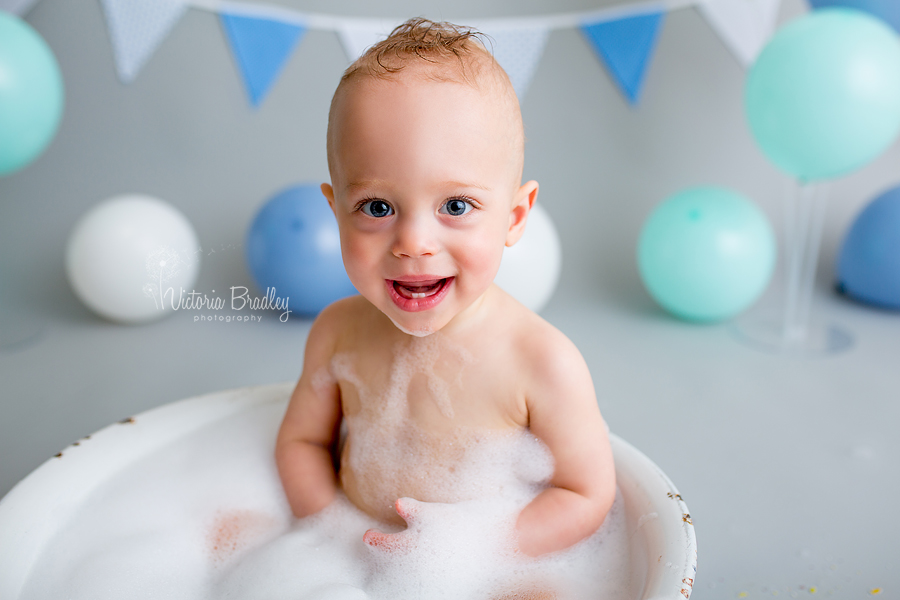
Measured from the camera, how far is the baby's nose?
0.77 m

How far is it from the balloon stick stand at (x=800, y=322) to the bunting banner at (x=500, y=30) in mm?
642

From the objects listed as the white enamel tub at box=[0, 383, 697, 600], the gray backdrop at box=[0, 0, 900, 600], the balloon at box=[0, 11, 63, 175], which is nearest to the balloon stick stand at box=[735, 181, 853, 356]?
the gray backdrop at box=[0, 0, 900, 600]

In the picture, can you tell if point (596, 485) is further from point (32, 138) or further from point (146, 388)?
point (32, 138)

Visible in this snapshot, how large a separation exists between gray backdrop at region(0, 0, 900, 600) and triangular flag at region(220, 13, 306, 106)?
89 millimetres

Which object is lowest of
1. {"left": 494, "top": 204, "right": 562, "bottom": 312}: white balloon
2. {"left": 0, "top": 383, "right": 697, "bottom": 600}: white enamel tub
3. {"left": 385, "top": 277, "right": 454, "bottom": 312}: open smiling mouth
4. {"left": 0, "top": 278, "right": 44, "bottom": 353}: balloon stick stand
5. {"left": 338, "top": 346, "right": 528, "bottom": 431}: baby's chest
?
{"left": 0, "top": 278, "right": 44, "bottom": 353}: balloon stick stand

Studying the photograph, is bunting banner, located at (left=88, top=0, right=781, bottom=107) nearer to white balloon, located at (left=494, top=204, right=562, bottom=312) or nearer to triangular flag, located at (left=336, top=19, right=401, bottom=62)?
triangular flag, located at (left=336, top=19, right=401, bottom=62)

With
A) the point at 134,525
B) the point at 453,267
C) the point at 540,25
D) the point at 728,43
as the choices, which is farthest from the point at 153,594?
the point at 728,43

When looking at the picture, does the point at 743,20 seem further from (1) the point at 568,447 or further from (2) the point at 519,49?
(1) the point at 568,447

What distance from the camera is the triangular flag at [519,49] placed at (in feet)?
8.07

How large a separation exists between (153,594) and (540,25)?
7.00ft

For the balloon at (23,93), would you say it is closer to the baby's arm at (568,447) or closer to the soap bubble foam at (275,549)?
the soap bubble foam at (275,549)

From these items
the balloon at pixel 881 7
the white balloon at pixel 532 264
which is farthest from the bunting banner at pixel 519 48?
the balloon at pixel 881 7

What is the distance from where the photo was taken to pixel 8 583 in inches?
30.7

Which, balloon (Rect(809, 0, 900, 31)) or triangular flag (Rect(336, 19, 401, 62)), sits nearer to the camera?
balloon (Rect(809, 0, 900, 31))
